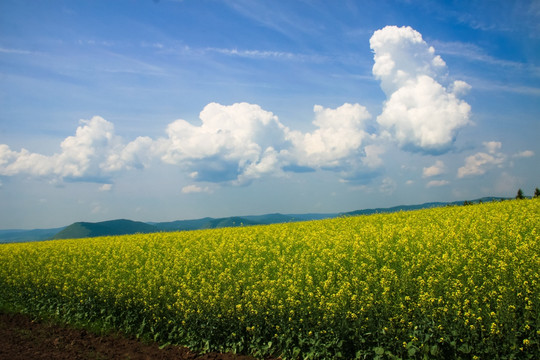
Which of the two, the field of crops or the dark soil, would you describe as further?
the dark soil

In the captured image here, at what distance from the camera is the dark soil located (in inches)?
344

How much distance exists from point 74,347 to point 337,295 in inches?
292

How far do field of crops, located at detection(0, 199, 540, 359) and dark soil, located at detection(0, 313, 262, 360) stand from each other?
0.34m

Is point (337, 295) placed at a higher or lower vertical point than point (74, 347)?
higher

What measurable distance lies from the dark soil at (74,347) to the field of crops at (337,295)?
1.13ft

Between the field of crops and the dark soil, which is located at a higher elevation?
the field of crops

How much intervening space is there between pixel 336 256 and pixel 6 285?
15.0m

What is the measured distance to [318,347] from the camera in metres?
7.23

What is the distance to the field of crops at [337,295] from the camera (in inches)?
261

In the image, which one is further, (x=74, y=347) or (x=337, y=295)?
(x=74, y=347)

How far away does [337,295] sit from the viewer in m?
7.42

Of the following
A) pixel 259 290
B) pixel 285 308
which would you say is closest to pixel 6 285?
pixel 259 290

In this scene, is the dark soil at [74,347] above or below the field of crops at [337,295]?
below

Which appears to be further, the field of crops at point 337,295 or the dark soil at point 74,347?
the dark soil at point 74,347
